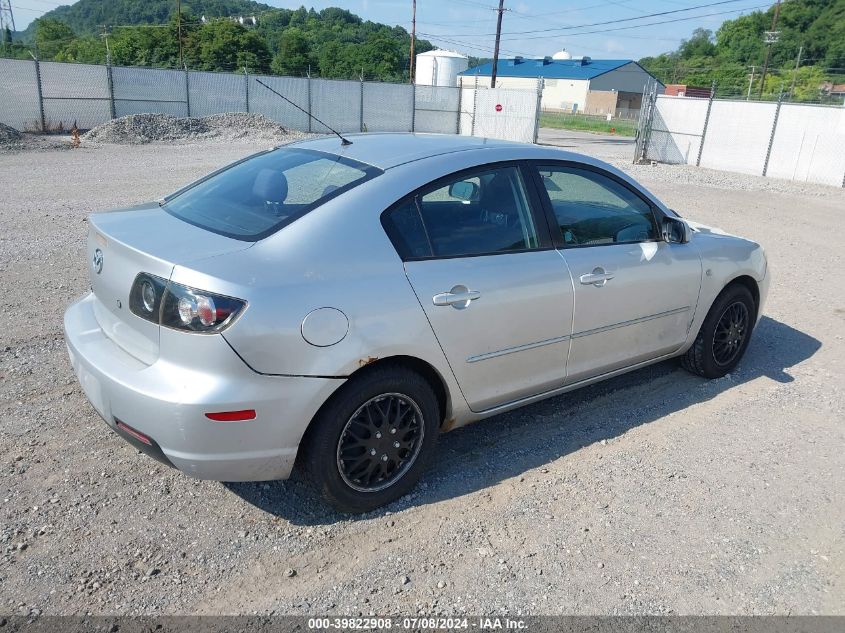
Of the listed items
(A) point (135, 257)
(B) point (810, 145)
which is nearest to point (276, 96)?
(B) point (810, 145)

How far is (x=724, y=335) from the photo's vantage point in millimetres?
5094

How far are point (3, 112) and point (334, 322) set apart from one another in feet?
86.9

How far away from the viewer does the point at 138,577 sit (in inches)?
112

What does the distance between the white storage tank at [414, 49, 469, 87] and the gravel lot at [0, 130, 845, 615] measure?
216 feet

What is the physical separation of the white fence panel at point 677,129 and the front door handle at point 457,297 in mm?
22569

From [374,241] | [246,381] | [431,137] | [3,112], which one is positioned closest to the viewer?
[246,381]

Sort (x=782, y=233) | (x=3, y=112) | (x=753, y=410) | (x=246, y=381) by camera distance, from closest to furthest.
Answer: (x=246, y=381)
(x=753, y=410)
(x=782, y=233)
(x=3, y=112)

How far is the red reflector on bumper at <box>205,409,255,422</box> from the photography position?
2736 mm

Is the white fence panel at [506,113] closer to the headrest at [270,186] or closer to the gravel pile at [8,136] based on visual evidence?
the gravel pile at [8,136]

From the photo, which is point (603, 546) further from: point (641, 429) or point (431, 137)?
point (431, 137)

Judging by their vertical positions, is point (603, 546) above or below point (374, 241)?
below

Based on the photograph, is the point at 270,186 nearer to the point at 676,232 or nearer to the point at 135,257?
the point at 135,257

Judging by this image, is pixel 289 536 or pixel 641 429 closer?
pixel 289 536

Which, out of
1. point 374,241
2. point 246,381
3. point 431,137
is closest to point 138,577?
point 246,381
